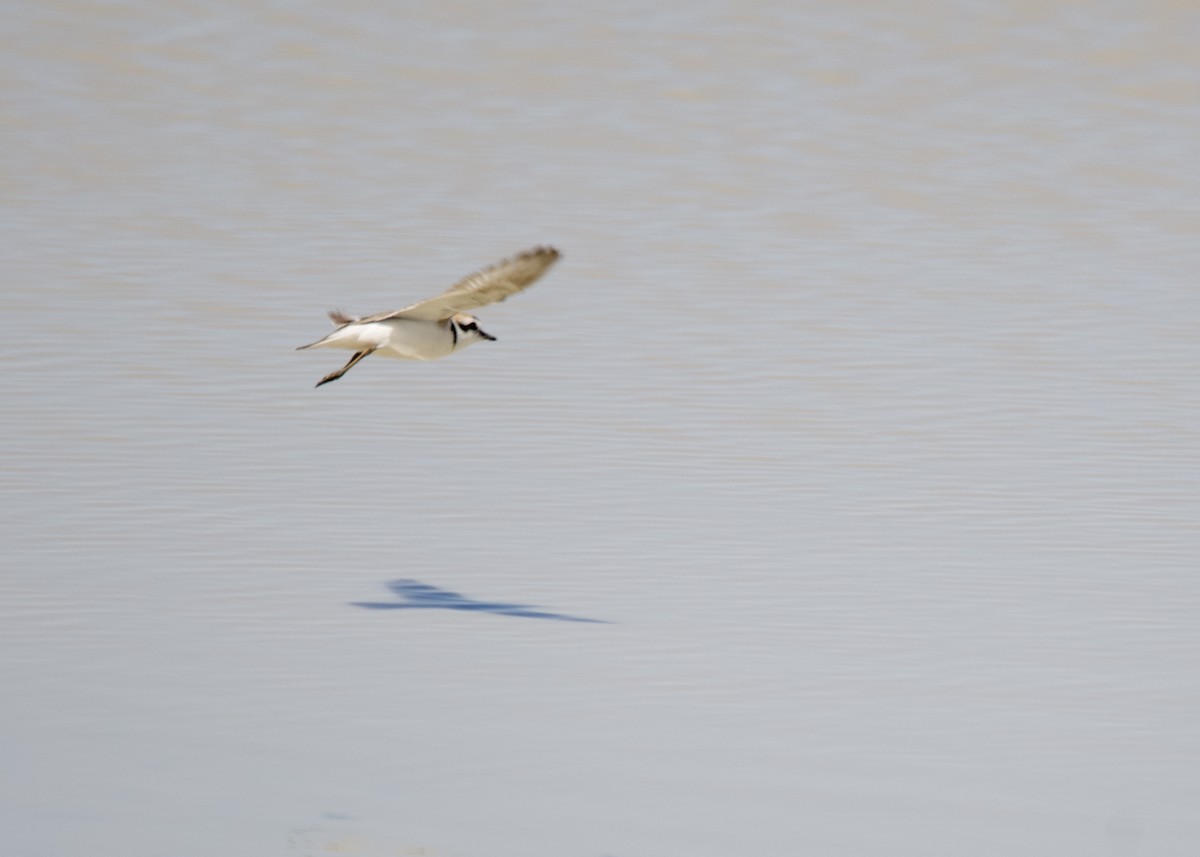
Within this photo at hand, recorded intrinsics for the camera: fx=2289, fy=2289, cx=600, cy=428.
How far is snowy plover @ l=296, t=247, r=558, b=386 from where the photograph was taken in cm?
759

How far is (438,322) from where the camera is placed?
8328 millimetres

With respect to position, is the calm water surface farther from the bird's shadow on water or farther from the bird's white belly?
the bird's white belly

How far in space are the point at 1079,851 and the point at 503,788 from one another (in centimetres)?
150

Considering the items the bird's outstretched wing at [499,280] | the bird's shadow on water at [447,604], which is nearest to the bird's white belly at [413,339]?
the bird's outstretched wing at [499,280]

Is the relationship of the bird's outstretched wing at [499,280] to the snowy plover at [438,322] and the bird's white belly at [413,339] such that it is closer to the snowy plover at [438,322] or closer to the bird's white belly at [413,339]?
the snowy plover at [438,322]

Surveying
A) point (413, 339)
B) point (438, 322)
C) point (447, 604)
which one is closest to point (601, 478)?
point (438, 322)

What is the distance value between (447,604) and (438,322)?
47.5 inches

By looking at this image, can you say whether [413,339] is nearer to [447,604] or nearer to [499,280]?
[499,280]

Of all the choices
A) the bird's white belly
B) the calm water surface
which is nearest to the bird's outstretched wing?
the bird's white belly

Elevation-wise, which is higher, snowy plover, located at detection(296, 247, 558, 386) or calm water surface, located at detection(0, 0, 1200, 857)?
snowy plover, located at detection(296, 247, 558, 386)

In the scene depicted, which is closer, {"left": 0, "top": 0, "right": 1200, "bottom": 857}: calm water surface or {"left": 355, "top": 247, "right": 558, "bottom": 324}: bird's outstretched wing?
{"left": 0, "top": 0, "right": 1200, "bottom": 857}: calm water surface

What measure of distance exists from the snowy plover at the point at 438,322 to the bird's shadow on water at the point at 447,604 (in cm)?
82

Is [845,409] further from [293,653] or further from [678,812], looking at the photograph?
[678,812]

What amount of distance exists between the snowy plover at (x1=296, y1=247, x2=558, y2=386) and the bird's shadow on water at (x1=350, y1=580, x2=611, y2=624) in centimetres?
82
